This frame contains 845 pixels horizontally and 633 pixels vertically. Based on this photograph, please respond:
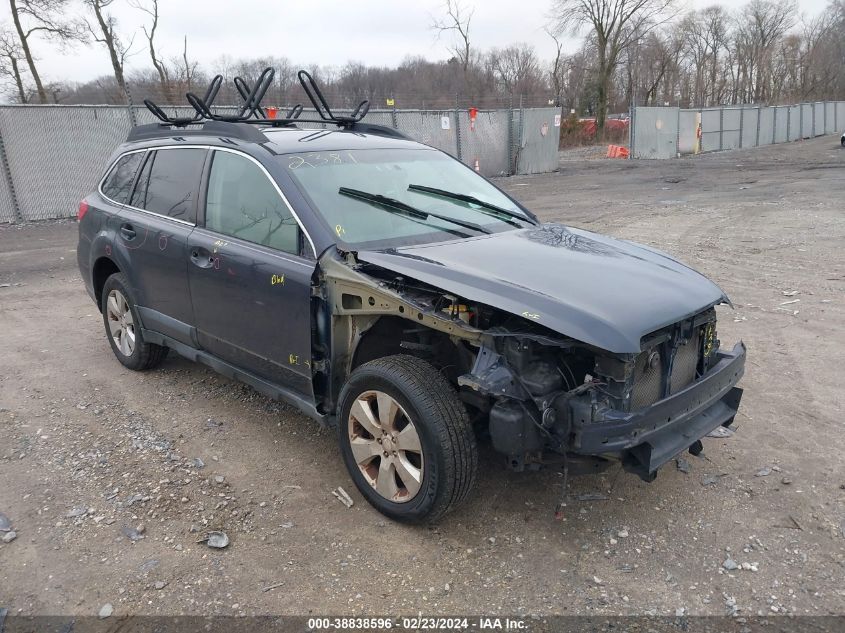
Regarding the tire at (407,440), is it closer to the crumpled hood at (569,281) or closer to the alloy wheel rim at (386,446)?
the alloy wheel rim at (386,446)

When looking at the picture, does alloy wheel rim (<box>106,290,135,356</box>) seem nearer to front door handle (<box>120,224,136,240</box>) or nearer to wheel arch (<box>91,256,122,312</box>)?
wheel arch (<box>91,256,122,312</box>)

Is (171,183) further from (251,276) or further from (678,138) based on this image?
(678,138)

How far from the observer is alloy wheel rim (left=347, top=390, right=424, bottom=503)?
308 cm

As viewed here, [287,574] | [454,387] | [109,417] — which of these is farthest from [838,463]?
[109,417]

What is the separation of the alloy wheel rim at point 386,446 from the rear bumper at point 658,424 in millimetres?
768

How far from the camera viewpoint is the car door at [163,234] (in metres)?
4.27

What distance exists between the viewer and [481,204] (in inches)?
169

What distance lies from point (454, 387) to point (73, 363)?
3777 mm

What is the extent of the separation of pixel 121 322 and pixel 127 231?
819 mm

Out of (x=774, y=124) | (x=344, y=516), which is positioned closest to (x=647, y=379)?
(x=344, y=516)

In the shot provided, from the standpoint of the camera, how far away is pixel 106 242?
5.03 m

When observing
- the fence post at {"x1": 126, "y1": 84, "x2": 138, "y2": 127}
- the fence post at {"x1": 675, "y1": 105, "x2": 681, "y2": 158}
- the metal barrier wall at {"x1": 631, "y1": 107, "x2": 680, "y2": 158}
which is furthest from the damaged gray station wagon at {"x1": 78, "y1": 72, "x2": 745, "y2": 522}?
the fence post at {"x1": 675, "y1": 105, "x2": 681, "y2": 158}

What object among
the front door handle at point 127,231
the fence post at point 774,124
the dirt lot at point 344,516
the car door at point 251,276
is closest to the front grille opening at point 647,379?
the dirt lot at point 344,516

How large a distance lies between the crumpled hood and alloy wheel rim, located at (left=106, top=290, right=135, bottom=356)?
2.63 meters
